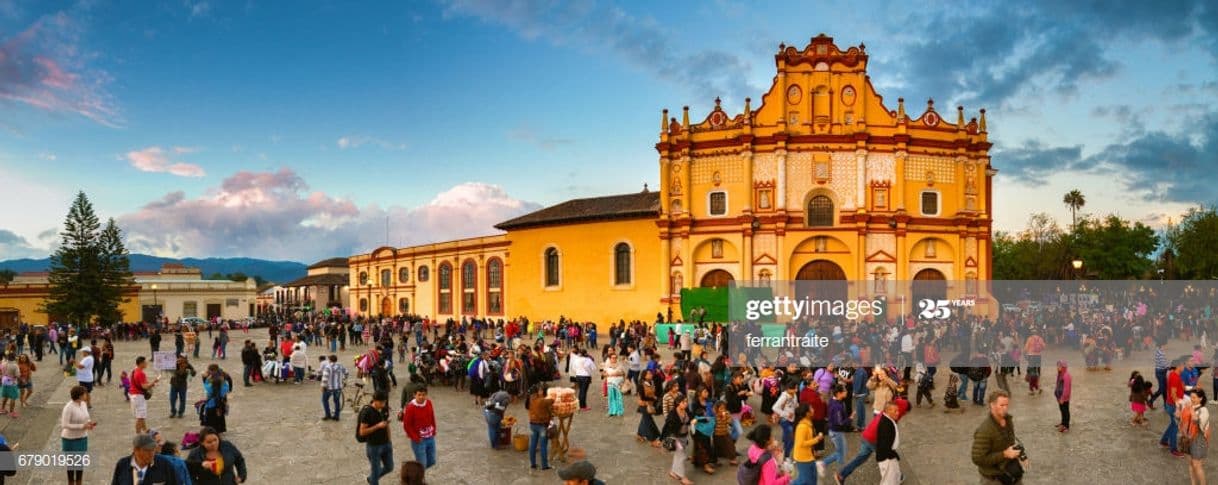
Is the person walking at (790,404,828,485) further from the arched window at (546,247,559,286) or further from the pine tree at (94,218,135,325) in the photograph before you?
the pine tree at (94,218,135,325)

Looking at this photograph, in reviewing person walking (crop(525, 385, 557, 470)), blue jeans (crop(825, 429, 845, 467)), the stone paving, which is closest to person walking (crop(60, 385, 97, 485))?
the stone paving

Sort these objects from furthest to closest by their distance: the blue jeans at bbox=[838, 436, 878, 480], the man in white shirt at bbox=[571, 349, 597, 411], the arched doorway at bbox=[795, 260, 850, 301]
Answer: the arched doorway at bbox=[795, 260, 850, 301] → the man in white shirt at bbox=[571, 349, 597, 411] → the blue jeans at bbox=[838, 436, 878, 480]

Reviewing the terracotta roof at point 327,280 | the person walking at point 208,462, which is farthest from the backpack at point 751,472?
the terracotta roof at point 327,280

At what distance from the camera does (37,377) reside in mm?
24016

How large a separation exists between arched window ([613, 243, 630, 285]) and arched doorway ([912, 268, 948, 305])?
1511cm

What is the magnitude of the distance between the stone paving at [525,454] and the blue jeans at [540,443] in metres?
0.23

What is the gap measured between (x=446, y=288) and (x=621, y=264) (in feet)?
57.5

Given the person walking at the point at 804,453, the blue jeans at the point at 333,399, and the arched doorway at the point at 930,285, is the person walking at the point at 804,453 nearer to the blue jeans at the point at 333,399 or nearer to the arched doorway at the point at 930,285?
the blue jeans at the point at 333,399

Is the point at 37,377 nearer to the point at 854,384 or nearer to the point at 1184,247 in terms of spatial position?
the point at 854,384

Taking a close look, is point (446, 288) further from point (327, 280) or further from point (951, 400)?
point (951, 400)

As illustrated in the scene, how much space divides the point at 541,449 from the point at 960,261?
33.8m

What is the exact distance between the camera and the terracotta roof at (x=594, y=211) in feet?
138

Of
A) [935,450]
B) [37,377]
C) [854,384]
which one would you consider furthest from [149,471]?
[37,377]

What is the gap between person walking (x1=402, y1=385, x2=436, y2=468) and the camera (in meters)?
10.2
